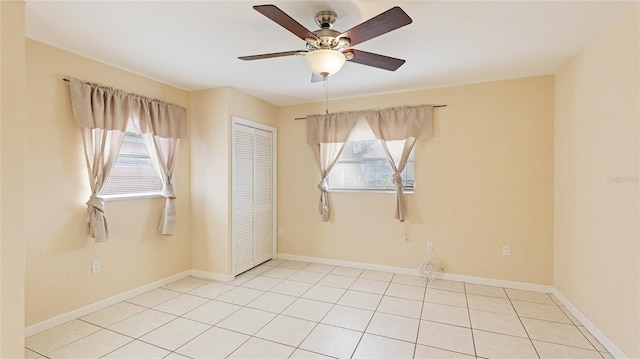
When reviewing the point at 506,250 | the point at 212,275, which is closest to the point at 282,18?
the point at 212,275

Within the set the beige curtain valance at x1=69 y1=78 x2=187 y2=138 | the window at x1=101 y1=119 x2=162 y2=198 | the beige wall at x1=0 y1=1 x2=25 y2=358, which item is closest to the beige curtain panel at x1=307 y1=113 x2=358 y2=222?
the beige curtain valance at x1=69 y1=78 x2=187 y2=138

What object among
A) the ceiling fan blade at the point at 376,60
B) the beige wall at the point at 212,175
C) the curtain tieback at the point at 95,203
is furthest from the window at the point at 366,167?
the curtain tieback at the point at 95,203

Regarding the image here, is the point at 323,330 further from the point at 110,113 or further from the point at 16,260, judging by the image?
the point at 110,113

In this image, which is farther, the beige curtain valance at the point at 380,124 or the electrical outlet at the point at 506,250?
the beige curtain valance at the point at 380,124

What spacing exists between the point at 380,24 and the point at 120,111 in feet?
8.95

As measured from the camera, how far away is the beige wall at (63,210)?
2.41 metres

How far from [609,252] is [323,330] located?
2323mm

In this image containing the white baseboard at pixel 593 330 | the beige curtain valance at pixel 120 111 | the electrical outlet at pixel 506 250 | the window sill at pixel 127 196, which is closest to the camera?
the white baseboard at pixel 593 330

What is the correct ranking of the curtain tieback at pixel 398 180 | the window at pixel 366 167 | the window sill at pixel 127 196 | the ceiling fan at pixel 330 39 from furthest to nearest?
the window at pixel 366 167, the curtain tieback at pixel 398 180, the window sill at pixel 127 196, the ceiling fan at pixel 330 39

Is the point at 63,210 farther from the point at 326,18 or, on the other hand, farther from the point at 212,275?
the point at 326,18

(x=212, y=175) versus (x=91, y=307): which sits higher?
(x=212, y=175)

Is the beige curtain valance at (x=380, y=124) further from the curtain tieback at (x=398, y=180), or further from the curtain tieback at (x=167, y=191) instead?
the curtain tieback at (x=167, y=191)

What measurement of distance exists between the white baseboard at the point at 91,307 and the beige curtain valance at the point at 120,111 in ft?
5.65

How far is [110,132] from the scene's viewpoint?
9.59 feet
